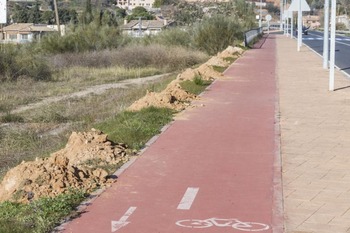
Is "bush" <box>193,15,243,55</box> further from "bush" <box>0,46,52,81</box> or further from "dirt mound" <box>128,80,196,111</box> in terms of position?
"dirt mound" <box>128,80,196,111</box>

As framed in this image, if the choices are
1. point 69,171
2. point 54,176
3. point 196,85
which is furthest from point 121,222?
point 196,85

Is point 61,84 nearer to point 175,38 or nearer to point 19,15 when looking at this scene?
point 175,38

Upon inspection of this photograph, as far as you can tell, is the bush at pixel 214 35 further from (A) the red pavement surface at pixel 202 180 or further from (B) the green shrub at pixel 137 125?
(B) the green shrub at pixel 137 125

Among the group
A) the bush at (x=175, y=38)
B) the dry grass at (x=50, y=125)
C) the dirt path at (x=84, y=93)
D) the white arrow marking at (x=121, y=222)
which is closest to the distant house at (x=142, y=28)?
the bush at (x=175, y=38)

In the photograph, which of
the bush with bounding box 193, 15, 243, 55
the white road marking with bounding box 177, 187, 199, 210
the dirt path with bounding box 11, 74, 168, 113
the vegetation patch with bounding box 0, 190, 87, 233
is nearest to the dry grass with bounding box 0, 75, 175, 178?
the dirt path with bounding box 11, 74, 168, 113

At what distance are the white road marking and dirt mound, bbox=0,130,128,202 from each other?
3.53 ft

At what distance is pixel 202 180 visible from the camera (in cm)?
834

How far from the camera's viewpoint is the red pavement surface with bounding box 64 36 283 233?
671 cm

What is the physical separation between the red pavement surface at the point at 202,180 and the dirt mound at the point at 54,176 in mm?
340

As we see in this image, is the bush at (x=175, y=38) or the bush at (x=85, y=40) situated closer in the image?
the bush at (x=85, y=40)

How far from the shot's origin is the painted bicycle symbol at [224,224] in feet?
21.4

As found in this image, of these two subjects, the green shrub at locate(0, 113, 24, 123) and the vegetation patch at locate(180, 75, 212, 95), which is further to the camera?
the vegetation patch at locate(180, 75, 212, 95)

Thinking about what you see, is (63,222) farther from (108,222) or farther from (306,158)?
(306,158)

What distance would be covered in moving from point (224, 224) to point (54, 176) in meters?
2.31
